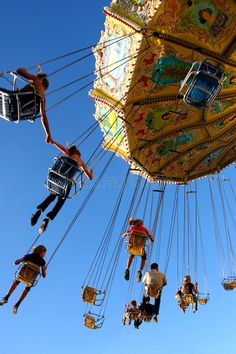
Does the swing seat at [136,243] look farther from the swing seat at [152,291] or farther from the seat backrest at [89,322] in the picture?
the seat backrest at [89,322]

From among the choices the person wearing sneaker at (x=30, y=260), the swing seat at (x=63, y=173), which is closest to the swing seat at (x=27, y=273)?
the person wearing sneaker at (x=30, y=260)

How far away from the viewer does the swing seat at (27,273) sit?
20.8 feet

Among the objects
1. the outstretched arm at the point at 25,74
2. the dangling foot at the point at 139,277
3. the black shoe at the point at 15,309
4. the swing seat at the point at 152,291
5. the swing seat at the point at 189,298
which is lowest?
the black shoe at the point at 15,309

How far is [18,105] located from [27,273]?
9.03ft

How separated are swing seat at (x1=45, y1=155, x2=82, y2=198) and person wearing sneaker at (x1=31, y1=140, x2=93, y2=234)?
0.06m

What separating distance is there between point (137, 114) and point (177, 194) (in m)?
3.34

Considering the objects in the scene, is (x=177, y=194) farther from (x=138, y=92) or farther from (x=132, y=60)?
(x=132, y=60)

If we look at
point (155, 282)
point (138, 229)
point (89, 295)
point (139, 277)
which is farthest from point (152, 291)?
point (89, 295)

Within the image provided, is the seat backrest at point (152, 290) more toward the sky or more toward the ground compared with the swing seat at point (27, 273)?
more toward the sky

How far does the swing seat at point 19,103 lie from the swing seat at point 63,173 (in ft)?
2.97

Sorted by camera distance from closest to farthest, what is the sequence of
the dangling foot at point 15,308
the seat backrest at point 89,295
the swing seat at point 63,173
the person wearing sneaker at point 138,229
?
the swing seat at point 63,173 < the dangling foot at point 15,308 < the person wearing sneaker at point 138,229 < the seat backrest at point 89,295

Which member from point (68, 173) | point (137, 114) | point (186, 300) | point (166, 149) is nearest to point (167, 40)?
point (137, 114)

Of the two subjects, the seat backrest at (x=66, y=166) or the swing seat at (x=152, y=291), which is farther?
the swing seat at (x=152, y=291)

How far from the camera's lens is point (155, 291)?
7086mm
